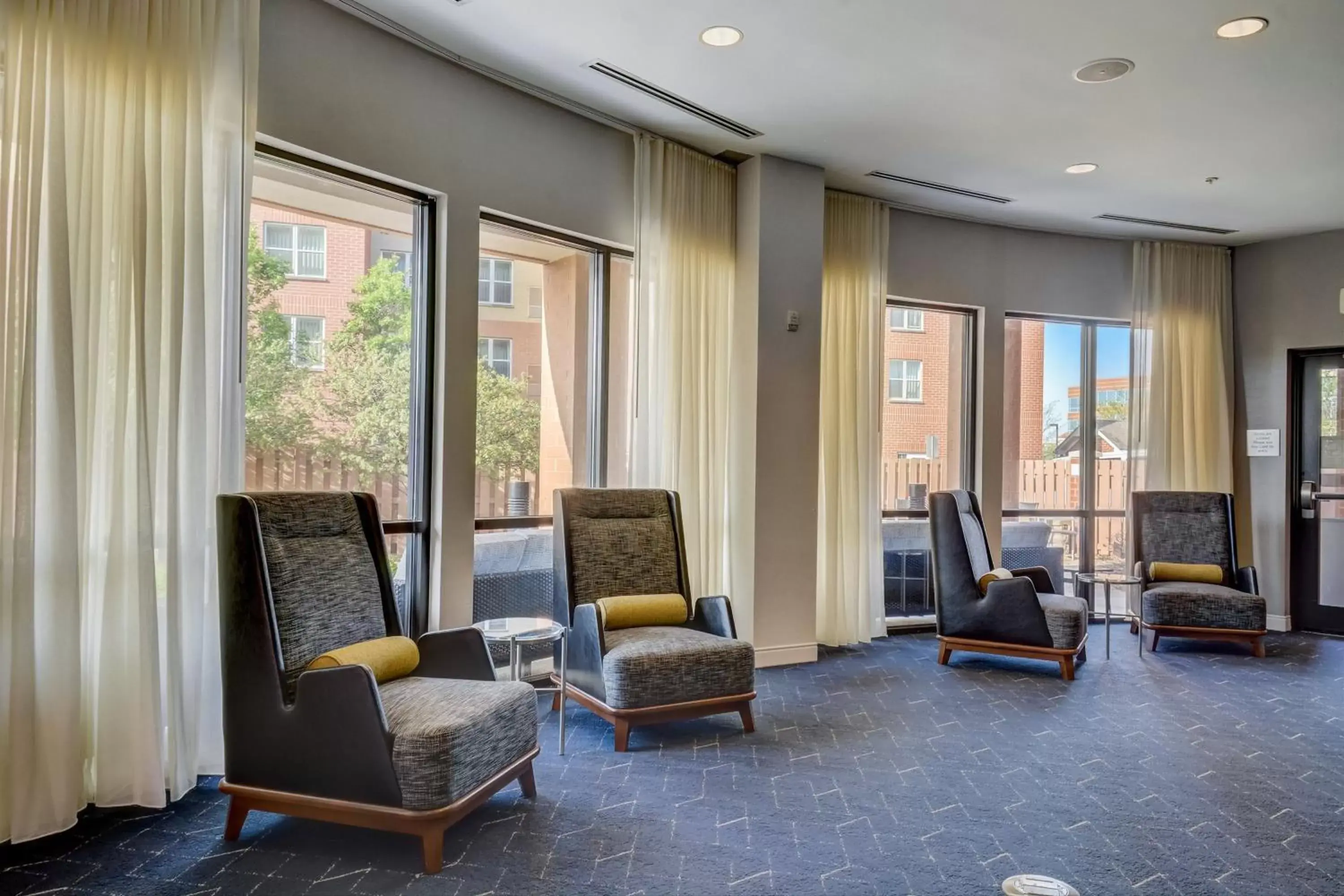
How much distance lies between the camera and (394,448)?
419 centimetres

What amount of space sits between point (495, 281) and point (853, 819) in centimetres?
308

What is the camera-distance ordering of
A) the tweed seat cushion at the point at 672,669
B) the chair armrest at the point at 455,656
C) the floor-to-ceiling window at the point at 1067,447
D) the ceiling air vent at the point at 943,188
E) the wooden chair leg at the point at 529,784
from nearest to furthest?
the wooden chair leg at the point at 529,784
the chair armrest at the point at 455,656
the tweed seat cushion at the point at 672,669
the ceiling air vent at the point at 943,188
the floor-to-ceiling window at the point at 1067,447

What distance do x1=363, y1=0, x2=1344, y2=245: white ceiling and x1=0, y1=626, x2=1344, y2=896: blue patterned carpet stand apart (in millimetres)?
3104

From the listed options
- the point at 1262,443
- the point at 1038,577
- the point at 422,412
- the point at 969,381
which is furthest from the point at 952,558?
the point at 1262,443

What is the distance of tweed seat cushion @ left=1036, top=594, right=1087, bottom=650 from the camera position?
17.0 ft

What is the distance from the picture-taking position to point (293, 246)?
12.4ft

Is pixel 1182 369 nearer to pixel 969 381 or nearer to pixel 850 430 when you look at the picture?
pixel 969 381

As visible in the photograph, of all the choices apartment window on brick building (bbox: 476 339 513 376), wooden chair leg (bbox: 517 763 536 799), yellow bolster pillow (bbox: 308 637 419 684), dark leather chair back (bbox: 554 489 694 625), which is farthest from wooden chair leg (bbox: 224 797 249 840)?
apartment window on brick building (bbox: 476 339 513 376)

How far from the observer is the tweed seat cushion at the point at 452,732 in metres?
2.64

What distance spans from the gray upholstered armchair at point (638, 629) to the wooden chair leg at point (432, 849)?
3.88 ft

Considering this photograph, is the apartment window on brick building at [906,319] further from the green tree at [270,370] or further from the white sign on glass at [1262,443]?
the green tree at [270,370]

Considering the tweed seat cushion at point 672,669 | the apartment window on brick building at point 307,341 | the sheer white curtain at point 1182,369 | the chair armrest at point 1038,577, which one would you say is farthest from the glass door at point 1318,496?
the apartment window on brick building at point 307,341

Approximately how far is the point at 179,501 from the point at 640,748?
6.83ft

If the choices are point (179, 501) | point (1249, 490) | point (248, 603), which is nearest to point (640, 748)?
point (248, 603)
